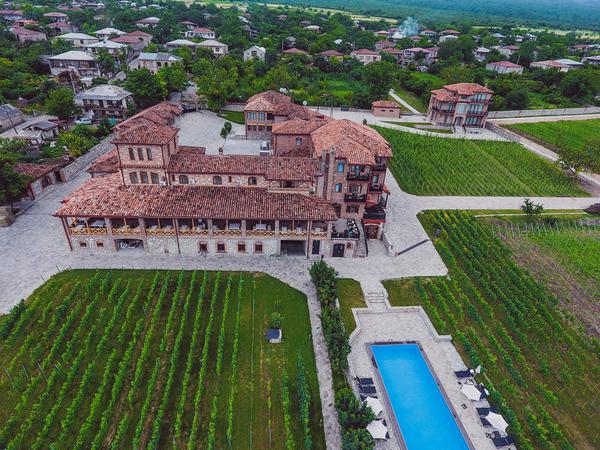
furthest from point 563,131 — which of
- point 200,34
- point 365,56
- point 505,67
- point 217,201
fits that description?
point 200,34

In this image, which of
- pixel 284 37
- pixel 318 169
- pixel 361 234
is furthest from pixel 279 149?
pixel 284 37

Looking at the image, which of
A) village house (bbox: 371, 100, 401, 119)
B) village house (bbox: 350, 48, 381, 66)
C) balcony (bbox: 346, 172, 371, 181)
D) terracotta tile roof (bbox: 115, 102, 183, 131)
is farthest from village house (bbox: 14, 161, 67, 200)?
village house (bbox: 350, 48, 381, 66)

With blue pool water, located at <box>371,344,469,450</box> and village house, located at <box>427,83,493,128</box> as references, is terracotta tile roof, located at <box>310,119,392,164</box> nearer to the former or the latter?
blue pool water, located at <box>371,344,469,450</box>

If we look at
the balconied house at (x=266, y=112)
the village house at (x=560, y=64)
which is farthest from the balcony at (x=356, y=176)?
the village house at (x=560, y=64)

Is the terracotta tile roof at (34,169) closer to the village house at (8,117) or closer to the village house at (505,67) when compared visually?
the village house at (8,117)

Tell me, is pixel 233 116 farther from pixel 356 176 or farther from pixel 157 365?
pixel 157 365

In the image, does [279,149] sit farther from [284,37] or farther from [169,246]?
[284,37]

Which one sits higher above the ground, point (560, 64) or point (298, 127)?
point (298, 127)
